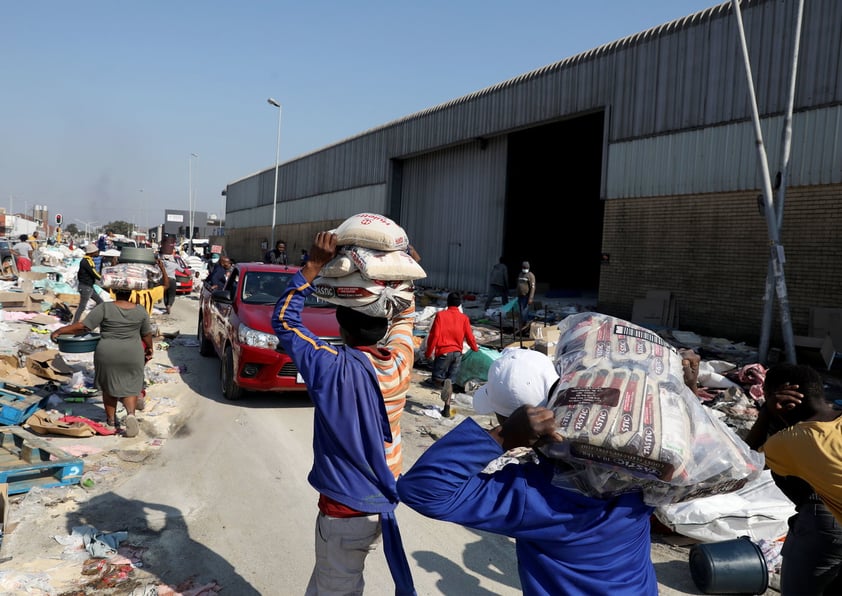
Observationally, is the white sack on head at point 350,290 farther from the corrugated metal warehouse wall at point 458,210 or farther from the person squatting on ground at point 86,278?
the corrugated metal warehouse wall at point 458,210

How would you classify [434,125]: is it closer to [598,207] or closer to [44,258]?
[598,207]

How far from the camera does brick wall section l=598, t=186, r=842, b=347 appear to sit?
12.0 m

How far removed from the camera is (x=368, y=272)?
2688mm

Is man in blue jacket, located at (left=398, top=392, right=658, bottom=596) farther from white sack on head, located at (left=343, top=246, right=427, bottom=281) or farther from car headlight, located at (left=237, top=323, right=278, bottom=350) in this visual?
car headlight, located at (left=237, top=323, right=278, bottom=350)

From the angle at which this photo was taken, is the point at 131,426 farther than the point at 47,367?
No

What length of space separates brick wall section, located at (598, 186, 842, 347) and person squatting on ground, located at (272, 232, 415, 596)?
1224cm

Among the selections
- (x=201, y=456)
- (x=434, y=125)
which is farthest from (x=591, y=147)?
(x=201, y=456)

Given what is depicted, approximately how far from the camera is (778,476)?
289cm

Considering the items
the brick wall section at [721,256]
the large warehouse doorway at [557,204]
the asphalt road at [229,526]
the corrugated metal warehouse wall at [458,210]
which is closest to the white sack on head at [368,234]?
the asphalt road at [229,526]

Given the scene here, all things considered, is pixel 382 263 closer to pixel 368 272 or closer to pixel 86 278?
pixel 368 272

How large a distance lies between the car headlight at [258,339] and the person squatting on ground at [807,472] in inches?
230

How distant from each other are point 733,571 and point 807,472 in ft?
5.85

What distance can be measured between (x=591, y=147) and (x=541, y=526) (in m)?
23.9

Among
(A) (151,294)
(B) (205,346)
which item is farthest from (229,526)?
(A) (151,294)
